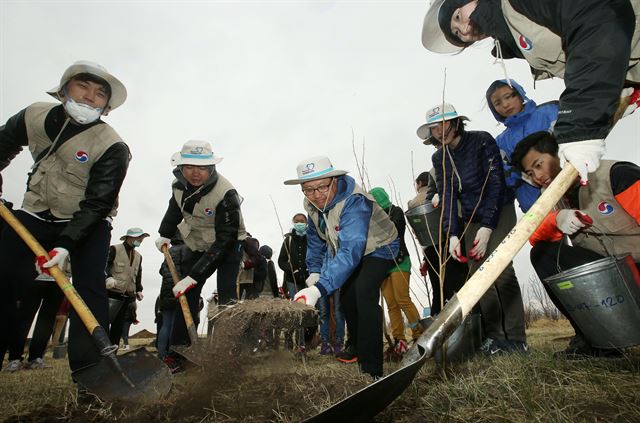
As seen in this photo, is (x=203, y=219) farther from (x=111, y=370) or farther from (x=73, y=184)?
(x=111, y=370)

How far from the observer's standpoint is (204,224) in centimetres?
454

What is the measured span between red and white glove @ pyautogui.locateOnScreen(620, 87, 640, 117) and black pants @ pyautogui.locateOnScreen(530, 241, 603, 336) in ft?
3.24

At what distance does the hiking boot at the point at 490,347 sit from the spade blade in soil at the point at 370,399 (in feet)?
7.11

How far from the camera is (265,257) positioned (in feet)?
24.8

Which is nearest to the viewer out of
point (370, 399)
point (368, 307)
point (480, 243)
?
point (370, 399)

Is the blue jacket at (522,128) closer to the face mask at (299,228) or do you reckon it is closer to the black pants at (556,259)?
the black pants at (556,259)

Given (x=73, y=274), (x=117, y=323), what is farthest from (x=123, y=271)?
(x=73, y=274)

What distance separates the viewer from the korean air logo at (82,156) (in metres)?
2.85

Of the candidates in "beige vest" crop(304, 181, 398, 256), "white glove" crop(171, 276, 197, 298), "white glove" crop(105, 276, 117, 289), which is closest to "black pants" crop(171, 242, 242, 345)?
"white glove" crop(171, 276, 197, 298)

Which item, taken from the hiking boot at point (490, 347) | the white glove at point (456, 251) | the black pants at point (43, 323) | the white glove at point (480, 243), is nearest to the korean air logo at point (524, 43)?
the white glove at point (480, 243)

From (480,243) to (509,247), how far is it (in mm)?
2005

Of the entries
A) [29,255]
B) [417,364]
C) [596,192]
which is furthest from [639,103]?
[29,255]

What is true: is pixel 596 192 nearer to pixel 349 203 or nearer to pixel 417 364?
pixel 349 203

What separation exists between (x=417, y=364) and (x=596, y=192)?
6.91ft
